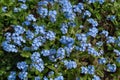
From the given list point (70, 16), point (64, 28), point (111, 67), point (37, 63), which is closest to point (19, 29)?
point (37, 63)

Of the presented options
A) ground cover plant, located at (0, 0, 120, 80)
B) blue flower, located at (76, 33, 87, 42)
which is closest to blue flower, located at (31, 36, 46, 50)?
ground cover plant, located at (0, 0, 120, 80)

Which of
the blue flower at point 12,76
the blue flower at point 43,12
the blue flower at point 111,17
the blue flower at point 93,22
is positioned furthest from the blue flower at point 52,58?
the blue flower at point 111,17

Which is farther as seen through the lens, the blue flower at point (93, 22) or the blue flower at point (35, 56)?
the blue flower at point (93, 22)

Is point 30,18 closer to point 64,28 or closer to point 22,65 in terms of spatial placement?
point 64,28

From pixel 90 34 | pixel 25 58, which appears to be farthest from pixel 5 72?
pixel 90 34

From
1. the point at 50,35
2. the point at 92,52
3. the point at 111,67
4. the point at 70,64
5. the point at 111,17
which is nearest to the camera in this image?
the point at 70,64

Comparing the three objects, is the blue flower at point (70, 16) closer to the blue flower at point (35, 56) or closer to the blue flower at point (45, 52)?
the blue flower at point (45, 52)

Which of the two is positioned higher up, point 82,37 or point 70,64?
point 82,37

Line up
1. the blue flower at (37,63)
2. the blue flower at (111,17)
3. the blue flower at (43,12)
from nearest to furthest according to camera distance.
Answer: the blue flower at (37,63) < the blue flower at (43,12) < the blue flower at (111,17)

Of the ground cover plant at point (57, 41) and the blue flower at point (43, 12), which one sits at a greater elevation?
the blue flower at point (43, 12)

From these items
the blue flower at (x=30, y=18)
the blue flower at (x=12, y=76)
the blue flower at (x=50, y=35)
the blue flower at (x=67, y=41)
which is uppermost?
the blue flower at (x=30, y=18)
